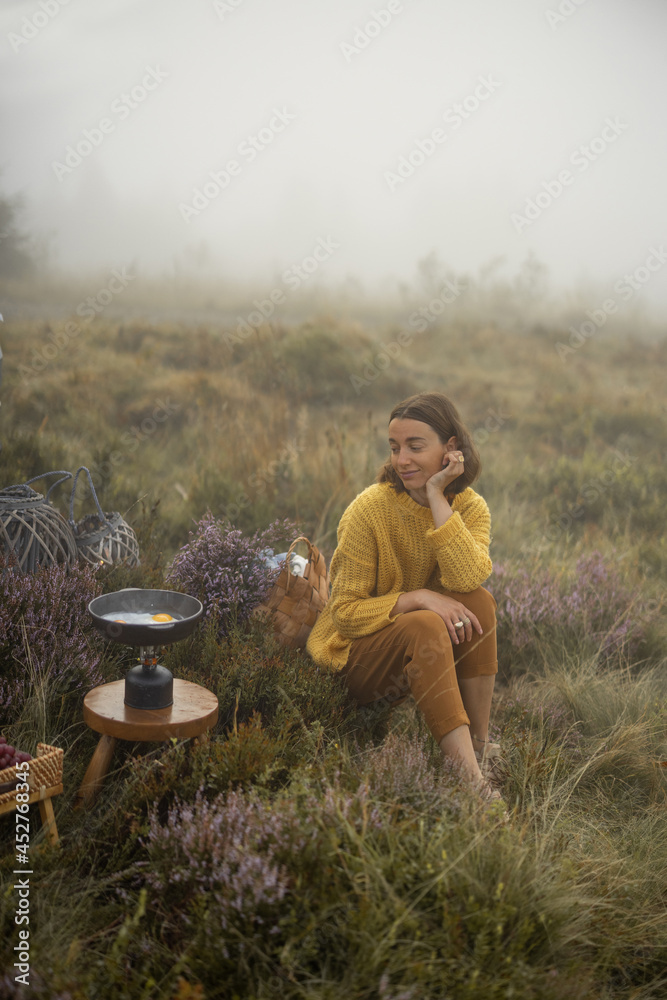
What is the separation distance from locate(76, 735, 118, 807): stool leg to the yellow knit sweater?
932 millimetres

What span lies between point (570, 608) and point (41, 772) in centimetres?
285

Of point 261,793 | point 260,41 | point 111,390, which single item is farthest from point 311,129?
point 261,793

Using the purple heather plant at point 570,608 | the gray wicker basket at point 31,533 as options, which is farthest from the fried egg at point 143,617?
the purple heather plant at point 570,608

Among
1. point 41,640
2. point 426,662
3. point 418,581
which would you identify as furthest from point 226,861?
point 418,581

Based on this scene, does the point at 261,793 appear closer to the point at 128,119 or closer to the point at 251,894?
the point at 251,894

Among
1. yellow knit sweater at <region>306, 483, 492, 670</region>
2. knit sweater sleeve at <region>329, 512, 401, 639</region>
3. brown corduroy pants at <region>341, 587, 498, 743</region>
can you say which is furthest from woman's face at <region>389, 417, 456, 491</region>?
brown corduroy pants at <region>341, 587, 498, 743</region>

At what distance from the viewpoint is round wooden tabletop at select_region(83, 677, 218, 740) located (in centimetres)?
219

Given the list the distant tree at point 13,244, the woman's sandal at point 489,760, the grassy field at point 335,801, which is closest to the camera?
the grassy field at point 335,801

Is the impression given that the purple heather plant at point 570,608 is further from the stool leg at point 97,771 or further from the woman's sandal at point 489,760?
the stool leg at point 97,771

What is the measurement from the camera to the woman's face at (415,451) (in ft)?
9.28

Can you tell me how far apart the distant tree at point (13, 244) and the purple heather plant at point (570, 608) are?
778cm

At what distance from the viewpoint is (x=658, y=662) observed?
12.4ft

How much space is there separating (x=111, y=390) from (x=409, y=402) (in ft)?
20.6

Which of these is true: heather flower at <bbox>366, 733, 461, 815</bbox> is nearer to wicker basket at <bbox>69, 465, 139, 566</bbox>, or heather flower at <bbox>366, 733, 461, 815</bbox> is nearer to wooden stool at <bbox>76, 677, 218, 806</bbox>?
wooden stool at <bbox>76, 677, 218, 806</bbox>
